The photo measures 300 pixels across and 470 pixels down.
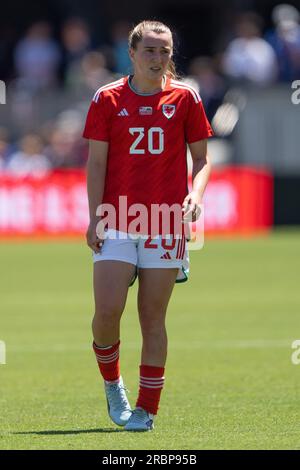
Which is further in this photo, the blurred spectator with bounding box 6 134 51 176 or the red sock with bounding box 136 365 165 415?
the blurred spectator with bounding box 6 134 51 176

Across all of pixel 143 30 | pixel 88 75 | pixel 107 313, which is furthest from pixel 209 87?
pixel 107 313

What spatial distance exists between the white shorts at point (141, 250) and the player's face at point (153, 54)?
0.96 meters

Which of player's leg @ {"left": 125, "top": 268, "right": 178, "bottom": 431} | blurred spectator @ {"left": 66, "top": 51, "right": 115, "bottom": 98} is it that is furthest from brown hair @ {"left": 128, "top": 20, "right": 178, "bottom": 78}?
blurred spectator @ {"left": 66, "top": 51, "right": 115, "bottom": 98}

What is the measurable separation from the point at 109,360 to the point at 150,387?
1.02ft

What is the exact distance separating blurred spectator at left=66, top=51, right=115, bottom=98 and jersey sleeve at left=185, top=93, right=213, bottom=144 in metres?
17.0

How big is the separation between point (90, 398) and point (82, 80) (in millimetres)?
16982

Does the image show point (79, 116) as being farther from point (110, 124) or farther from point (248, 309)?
point (110, 124)

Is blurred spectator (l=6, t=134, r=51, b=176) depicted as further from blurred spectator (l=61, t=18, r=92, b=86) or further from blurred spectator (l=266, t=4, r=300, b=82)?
blurred spectator (l=266, t=4, r=300, b=82)

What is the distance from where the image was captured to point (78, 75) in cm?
2547

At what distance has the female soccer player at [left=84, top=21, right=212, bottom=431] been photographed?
24.2ft

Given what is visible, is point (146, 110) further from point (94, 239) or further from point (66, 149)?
point (66, 149)

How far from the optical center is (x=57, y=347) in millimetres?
11547
